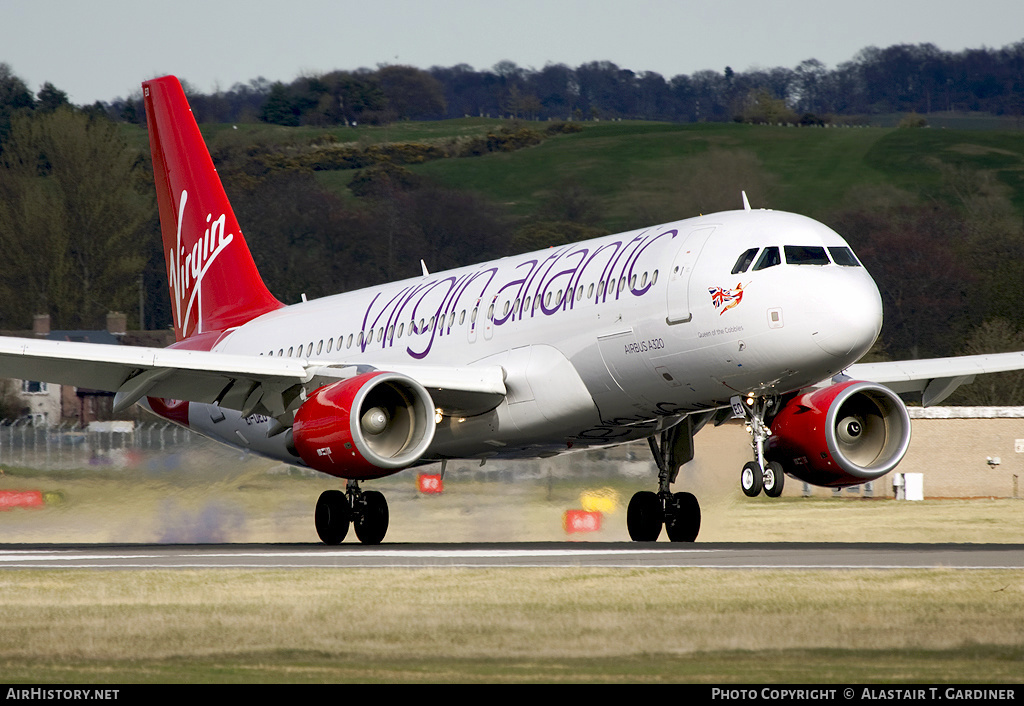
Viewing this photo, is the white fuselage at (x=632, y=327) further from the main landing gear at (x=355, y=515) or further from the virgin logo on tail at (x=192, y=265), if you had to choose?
the virgin logo on tail at (x=192, y=265)

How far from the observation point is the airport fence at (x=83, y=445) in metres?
28.4

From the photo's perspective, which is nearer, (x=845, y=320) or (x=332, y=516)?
(x=845, y=320)

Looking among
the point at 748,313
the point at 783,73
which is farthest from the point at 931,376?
the point at 783,73

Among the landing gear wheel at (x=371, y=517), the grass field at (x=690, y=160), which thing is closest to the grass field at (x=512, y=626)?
the landing gear wheel at (x=371, y=517)

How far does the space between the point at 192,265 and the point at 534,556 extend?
14844mm

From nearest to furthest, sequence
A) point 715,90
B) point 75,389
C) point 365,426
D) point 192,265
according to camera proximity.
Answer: point 365,426 < point 192,265 < point 75,389 < point 715,90

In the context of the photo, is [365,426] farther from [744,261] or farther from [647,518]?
[744,261]

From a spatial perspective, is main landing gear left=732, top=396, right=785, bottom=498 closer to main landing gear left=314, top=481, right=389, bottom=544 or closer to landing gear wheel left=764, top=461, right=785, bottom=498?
landing gear wheel left=764, top=461, right=785, bottom=498

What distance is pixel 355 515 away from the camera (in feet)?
84.9

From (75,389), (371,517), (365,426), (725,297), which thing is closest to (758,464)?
(725,297)

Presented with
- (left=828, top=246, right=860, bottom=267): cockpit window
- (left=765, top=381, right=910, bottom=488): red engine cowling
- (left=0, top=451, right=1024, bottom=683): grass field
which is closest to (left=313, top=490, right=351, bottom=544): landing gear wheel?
(left=765, top=381, right=910, bottom=488): red engine cowling

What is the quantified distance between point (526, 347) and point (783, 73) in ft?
523

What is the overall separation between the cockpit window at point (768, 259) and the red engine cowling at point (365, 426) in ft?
17.5

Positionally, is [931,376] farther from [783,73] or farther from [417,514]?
[783,73]
